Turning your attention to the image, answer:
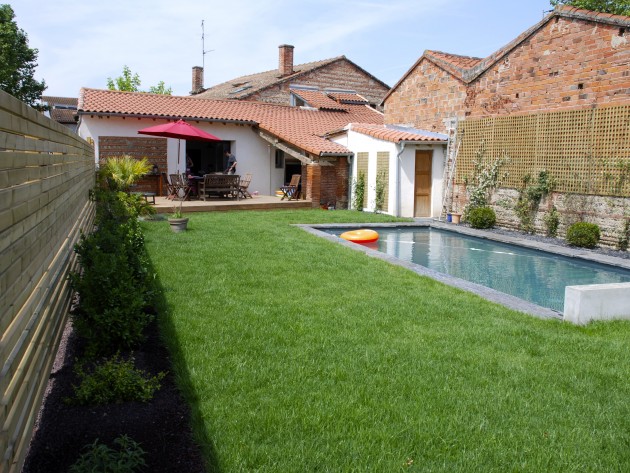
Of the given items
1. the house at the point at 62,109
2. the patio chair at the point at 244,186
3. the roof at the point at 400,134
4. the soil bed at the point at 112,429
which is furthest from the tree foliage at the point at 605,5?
the soil bed at the point at 112,429

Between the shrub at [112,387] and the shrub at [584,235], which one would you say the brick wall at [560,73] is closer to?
the shrub at [584,235]

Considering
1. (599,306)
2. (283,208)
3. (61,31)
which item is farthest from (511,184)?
(61,31)

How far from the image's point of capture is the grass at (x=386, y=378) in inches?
129

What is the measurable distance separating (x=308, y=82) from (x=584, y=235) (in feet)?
76.7

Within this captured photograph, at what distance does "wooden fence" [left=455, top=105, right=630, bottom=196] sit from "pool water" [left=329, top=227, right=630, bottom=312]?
7.02 ft

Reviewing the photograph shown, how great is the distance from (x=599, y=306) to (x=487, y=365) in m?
2.30

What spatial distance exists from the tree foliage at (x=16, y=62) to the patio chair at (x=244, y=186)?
1752cm

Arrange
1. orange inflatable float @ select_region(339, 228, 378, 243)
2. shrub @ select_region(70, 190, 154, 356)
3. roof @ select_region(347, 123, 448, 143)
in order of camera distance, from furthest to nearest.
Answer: roof @ select_region(347, 123, 448, 143) → orange inflatable float @ select_region(339, 228, 378, 243) → shrub @ select_region(70, 190, 154, 356)

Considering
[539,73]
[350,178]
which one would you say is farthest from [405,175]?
[539,73]

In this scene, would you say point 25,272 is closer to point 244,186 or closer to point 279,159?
point 244,186

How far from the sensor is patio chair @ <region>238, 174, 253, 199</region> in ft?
65.8

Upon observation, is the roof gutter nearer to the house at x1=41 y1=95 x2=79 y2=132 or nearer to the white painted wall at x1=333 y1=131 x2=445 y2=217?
the white painted wall at x1=333 y1=131 x2=445 y2=217

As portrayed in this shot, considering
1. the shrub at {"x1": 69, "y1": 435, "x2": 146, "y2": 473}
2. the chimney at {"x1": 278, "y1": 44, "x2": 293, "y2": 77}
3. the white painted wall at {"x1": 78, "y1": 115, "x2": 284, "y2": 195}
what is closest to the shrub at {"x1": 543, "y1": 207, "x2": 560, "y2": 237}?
the white painted wall at {"x1": 78, "y1": 115, "x2": 284, "y2": 195}

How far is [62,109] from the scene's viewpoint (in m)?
47.0
